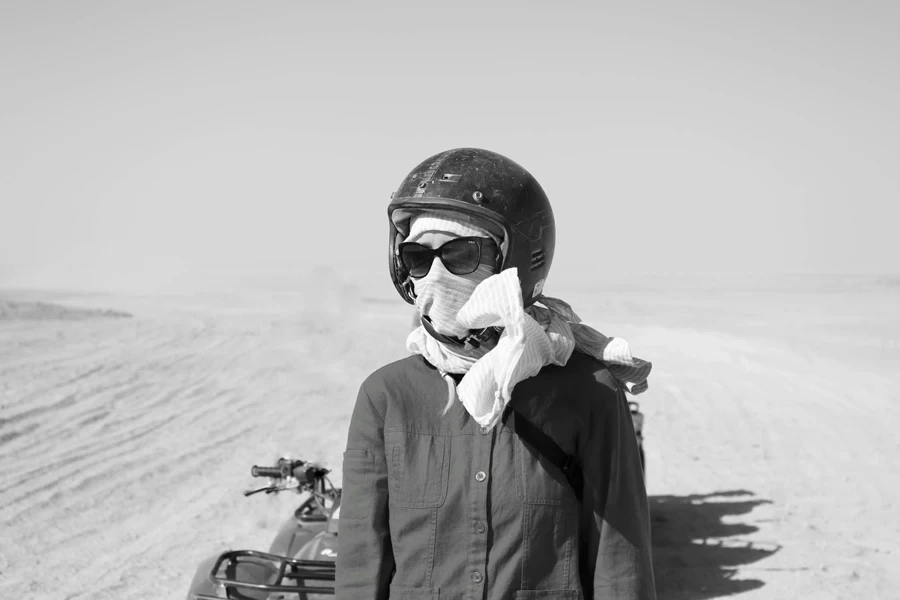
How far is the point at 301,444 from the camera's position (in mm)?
9547

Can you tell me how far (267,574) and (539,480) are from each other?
8.57 ft

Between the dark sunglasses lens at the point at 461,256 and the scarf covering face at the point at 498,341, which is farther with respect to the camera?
the dark sunglasses lens at the point at 461,256

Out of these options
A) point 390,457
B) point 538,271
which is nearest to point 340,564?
Result: point 390,457

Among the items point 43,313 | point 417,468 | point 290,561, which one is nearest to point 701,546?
point 290,561

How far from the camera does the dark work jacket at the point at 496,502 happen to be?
73.6 inches

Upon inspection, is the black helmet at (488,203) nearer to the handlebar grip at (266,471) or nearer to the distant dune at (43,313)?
the handlebar grip at (266,471)

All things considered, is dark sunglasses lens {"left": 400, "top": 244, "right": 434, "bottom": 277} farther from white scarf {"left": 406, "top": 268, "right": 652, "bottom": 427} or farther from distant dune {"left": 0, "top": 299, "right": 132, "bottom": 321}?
distant dune {"left": 0, "top": 299, "right": 132, "bottom": 321}

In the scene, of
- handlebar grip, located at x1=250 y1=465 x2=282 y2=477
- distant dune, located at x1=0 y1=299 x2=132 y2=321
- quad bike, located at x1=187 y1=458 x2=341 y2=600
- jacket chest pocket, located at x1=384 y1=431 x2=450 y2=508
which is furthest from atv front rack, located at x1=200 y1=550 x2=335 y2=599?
distant dune, located at x1=0 y1=299 x2=132 y2=321

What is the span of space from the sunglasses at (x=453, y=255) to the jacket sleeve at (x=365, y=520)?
1.16 ft

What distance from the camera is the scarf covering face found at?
1.81 metres

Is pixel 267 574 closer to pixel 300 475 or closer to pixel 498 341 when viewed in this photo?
pixel 300 475

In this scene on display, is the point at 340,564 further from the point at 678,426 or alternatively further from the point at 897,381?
the point at 897,381

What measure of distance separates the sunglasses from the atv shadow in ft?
14.7

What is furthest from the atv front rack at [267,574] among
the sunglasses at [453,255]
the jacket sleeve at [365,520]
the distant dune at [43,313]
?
the distant dune at [43,313]
